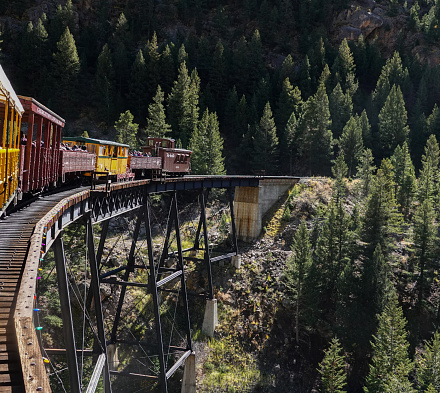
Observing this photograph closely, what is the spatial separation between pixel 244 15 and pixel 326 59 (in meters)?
26.5

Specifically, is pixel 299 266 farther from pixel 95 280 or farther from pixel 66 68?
pixel 66 68

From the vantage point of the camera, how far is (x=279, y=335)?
33750 millimetres

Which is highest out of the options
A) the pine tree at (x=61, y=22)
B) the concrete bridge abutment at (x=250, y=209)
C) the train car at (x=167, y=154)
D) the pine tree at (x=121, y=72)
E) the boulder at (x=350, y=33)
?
the boulder at (x=350, y=33)

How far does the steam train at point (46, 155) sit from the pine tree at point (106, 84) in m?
34.1

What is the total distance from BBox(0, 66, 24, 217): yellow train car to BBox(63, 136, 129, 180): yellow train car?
11964 millimetres

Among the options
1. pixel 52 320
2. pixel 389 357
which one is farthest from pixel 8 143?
pixel 389 357

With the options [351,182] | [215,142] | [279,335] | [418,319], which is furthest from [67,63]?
[418,319]

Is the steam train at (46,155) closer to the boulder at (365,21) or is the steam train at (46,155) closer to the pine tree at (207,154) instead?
the pine tree at (207,154)

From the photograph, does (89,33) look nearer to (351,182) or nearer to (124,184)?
(351,182)

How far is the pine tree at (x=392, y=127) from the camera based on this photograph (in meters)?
63.8

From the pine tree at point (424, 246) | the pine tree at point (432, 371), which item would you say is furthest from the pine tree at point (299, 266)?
the pine tree at point (424, 246)

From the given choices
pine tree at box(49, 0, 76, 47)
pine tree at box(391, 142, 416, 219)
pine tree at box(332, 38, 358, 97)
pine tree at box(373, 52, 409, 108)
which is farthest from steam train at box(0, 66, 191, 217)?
pine tree at box(373, 52, 409, 108)

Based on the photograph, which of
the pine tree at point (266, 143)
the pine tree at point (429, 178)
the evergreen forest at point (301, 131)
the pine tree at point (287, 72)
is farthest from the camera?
the pine tree at point (287, 72)

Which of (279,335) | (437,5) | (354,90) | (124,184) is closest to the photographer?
(124,184)
